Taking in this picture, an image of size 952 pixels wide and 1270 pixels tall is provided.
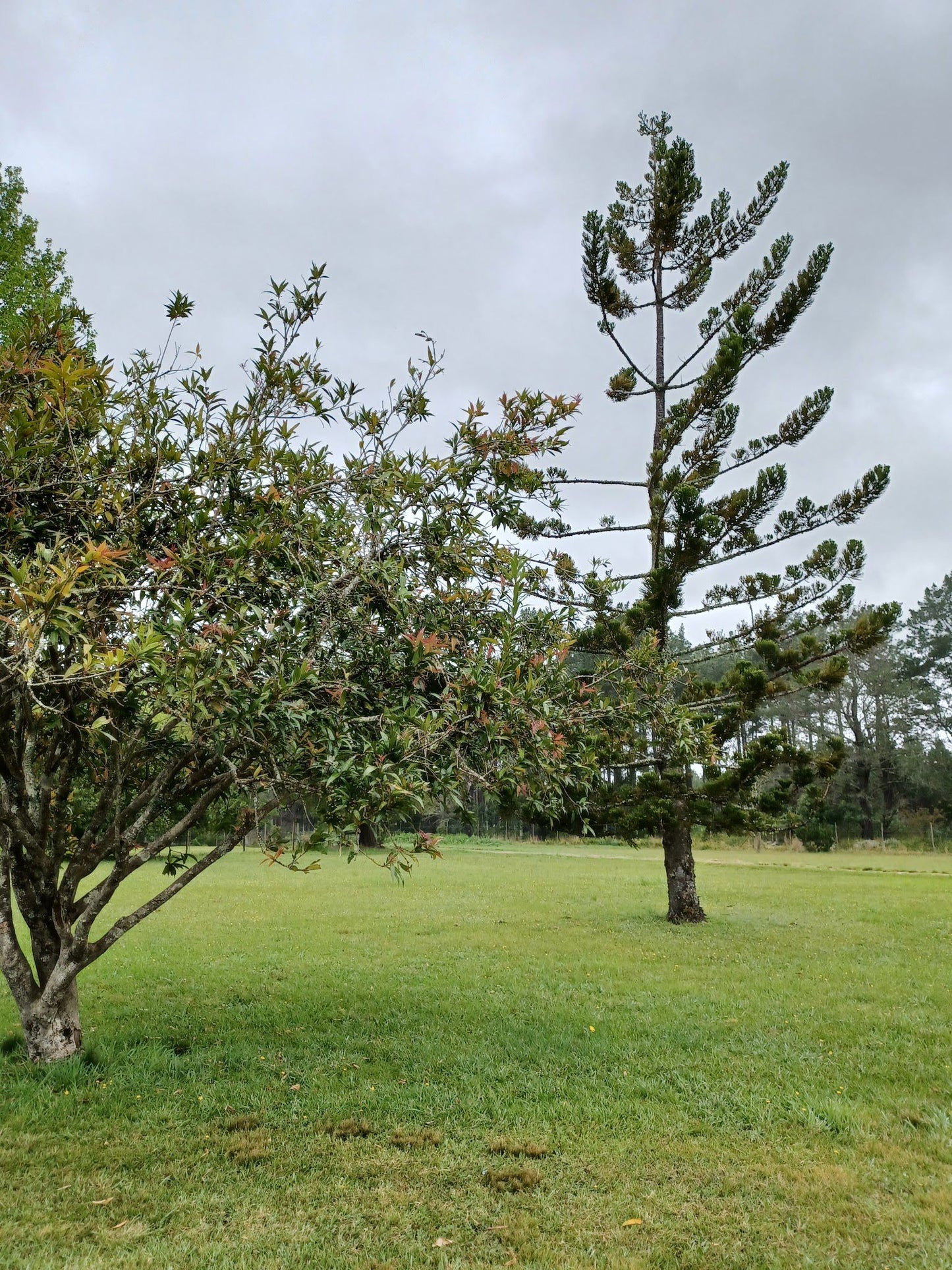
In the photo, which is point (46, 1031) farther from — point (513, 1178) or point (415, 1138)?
point (513, 1178)

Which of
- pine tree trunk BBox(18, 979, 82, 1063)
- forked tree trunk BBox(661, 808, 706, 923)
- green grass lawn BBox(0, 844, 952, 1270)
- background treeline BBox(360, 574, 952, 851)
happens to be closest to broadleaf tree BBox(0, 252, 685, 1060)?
pine tree trunk BBox(18, 979, 82, 1063)

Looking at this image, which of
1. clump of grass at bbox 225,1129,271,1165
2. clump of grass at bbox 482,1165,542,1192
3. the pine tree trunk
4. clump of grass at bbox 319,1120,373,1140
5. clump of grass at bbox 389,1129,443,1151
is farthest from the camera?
the pine tree trunk

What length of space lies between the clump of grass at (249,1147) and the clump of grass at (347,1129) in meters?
0.31

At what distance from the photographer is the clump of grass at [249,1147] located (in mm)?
3691

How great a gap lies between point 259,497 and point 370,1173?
345 cm

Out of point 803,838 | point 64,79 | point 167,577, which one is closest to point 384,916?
point 167,577

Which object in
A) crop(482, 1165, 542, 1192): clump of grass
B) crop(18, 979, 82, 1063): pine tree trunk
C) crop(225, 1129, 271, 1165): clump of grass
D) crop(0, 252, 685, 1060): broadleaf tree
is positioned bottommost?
crop(225, 1129, 271, 1165): clump of grass

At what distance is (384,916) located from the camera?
12.3 metres

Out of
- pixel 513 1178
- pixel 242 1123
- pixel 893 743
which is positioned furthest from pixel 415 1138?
pixel 893 743

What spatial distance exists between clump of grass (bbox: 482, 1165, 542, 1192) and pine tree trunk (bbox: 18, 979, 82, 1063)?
9.52ft

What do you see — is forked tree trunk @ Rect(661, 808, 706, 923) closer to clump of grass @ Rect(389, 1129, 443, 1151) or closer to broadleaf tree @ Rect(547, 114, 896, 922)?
broadleaf tree @ Rect(547, 114, 896, 922)

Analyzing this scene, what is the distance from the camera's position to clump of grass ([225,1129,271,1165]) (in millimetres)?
3691

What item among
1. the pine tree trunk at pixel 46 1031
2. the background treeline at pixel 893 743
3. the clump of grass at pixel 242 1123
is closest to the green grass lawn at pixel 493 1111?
the clump of grass at pixel 242 1123

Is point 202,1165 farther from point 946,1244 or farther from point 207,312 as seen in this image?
point 207,312
